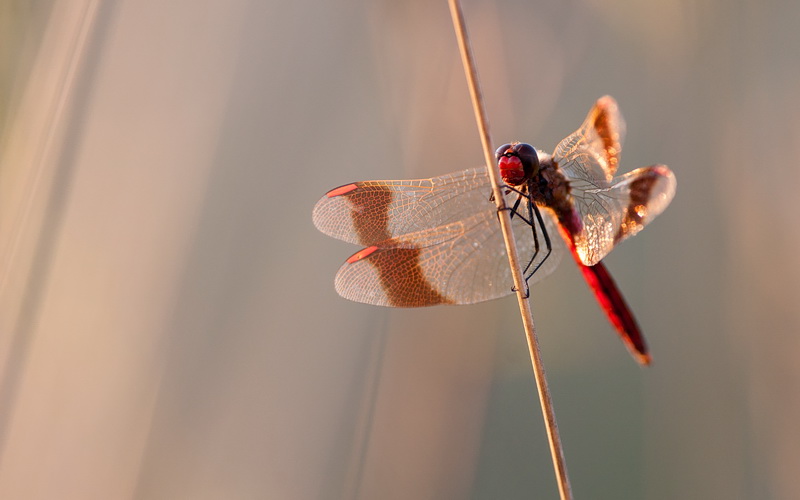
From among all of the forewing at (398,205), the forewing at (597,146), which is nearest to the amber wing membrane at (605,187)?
the forewing at (597,146)

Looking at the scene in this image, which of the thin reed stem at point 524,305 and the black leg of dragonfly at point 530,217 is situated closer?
the thin reed stem at point 524,305

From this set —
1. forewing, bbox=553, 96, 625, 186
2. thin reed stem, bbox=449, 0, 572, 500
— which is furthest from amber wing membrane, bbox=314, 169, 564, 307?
thin reed stem, bbox=449, 0, 572, 500

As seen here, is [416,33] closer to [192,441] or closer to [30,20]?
[30,20]

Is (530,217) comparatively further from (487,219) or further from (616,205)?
(616,205)

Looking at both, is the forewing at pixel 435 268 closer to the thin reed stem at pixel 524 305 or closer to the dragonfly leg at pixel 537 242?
the dragonfly leg at pixel 537 242

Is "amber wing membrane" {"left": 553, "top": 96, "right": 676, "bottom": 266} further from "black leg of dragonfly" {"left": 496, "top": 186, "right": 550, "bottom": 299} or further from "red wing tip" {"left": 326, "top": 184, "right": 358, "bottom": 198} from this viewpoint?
"red wing tip" {"left": 326, "top": 184, "right": 358, "bottom": 198}

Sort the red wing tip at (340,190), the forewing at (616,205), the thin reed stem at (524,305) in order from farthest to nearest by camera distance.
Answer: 1. the forewing at (616,205)
2. the red wing tip at (340,190)
3. the thin reed stem at (524,305)

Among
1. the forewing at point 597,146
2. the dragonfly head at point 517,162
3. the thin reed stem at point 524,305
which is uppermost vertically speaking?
the forewing at point 597,146

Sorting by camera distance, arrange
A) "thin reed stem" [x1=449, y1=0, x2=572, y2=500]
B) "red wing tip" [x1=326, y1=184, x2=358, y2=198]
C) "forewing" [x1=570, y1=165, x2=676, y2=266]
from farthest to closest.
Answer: "forewing" [x1=570, y1=165, x2=676, y2=266], "red wing tip" [x1=326, y1=184, x2=358, y2=198], "thin reed stem" [x1=449, y1=0, x2=572, y2=500]
